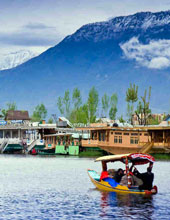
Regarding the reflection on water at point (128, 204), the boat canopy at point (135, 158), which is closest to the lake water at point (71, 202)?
the reflection on water at point (128, 204)

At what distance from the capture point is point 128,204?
38281 millimetres

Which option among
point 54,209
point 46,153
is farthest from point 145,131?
point 54,209

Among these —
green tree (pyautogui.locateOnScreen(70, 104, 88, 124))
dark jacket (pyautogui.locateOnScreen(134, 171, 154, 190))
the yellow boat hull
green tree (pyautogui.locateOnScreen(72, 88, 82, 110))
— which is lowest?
the yellow boat hull

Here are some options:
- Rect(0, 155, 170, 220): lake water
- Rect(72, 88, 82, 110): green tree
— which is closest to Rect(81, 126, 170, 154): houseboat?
Rect(0, 155, 170, 220): lake water

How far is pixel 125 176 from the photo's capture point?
145 feet

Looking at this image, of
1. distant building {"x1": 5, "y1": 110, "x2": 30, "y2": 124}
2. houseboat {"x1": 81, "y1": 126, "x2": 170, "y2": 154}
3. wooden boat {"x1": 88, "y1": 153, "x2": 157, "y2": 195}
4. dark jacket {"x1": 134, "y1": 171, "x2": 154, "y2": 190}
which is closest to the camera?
dark jacket {"x1": 134, "y1": 171, "x2": 154, "y2": 190}

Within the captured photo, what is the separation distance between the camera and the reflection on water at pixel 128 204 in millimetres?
34250

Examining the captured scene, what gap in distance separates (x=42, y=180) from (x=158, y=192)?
15.4 meters

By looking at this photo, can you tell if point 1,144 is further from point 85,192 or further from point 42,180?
point 85,192

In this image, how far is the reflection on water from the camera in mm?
34250

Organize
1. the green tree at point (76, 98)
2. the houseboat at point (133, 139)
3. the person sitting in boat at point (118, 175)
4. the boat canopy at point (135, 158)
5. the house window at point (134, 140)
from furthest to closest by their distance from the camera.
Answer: the green tree at point (76, 98)
the house window at point (134, 140)
the houseboat at point (133, 139)
the person sitting in boat at point (118, 175)
the boat canopy at point (135, 158)

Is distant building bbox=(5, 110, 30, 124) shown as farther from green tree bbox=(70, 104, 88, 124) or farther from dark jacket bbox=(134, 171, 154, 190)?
dark jacket bbox=(134, 171, 154, 190)

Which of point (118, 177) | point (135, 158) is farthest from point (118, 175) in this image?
point (135, 158)

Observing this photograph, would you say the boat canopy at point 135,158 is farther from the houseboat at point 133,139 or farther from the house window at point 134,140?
the house window at point 134,140
